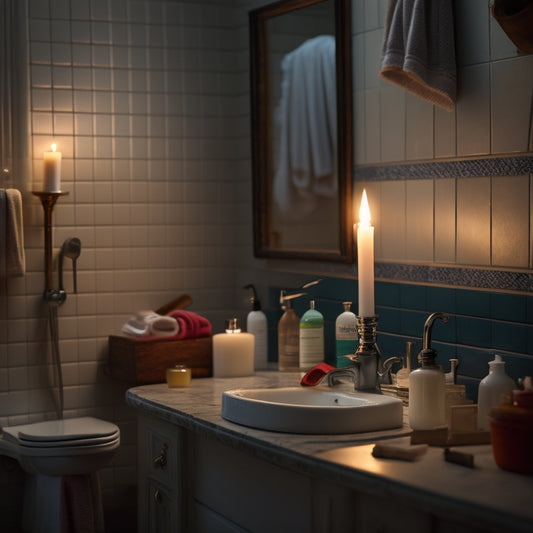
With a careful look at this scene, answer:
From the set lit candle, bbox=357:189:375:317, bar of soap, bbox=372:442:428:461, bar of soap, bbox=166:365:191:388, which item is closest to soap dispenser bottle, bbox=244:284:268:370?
bar of soap, bbox=166:365:191:388

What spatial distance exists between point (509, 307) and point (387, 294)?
520 millimetres

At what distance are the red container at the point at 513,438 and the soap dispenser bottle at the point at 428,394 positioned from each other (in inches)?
12.4

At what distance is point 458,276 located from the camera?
2.53m

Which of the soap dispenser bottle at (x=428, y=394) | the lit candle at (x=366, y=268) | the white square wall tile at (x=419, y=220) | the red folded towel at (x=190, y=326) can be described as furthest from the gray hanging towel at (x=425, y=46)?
the red folded towel at (x=190, y=326)

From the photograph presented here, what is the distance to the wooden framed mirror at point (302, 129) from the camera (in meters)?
2.97

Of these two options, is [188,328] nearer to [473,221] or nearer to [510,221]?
[473,221]

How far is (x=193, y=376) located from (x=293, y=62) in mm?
1090

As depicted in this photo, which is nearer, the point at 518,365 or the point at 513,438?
the point at 513,438

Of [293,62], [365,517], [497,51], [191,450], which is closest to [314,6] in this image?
[293,62]

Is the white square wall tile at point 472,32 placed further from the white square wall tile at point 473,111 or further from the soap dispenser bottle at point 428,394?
the soap dispenser bottle at point 428,394

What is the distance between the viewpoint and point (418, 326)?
2.68 m

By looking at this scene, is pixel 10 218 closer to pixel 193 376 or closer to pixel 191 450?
pixel 193 376

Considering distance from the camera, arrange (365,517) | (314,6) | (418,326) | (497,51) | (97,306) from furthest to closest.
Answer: (97,306)
(314,6)
(418,326)
(497,51)
(365,517)

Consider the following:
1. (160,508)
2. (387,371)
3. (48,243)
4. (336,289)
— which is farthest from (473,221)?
(48,243)
